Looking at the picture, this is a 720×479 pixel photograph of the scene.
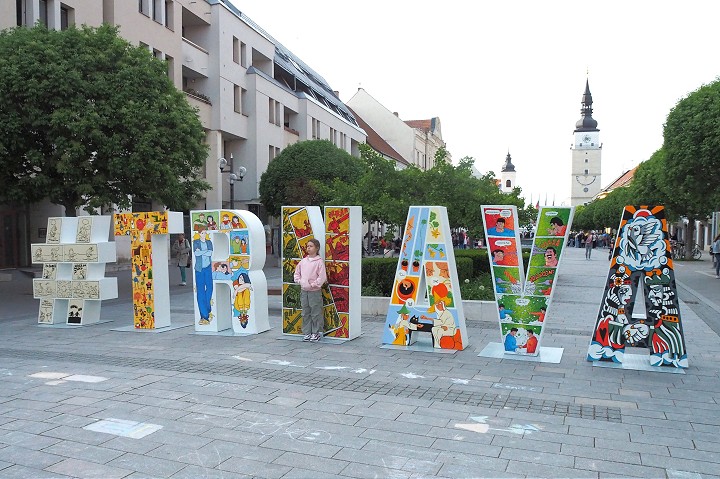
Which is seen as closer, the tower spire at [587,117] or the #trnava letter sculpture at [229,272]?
the #trnava letter sculpture at [229,272]

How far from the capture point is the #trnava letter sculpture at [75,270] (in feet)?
37.8

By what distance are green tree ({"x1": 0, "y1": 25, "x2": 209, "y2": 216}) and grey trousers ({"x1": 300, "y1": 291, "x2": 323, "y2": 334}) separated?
762cm

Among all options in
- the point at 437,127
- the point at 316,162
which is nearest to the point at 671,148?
the point at 316,162

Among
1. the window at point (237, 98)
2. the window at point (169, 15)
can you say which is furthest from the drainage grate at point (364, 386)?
the window at point (237, 98)

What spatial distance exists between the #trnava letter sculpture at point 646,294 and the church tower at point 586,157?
378ft

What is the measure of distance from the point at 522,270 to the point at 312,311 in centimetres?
349

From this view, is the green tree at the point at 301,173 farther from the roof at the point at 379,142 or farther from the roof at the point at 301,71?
the roof at the point at 379,142

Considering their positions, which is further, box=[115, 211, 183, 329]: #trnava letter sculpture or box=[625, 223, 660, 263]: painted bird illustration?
box=[115, 211, 183, 329]: #trnava letter sculpture

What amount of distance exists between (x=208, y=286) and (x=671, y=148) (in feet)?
64.3

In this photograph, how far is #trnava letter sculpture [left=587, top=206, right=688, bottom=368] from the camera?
7688 mm

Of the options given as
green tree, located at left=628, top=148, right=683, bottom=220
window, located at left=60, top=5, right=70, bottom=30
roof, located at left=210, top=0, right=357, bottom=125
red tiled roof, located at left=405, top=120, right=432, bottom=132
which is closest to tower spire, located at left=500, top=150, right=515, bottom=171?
red tiled roof, located at left=405, top=120, right=432, bottom=132

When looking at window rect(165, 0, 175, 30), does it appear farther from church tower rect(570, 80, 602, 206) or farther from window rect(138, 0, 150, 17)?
church tower rect(570, 80, 602, 206)

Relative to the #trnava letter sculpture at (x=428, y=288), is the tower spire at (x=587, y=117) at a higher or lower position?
higher

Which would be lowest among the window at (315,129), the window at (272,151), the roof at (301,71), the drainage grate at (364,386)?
the drainage grate at (364,386)
